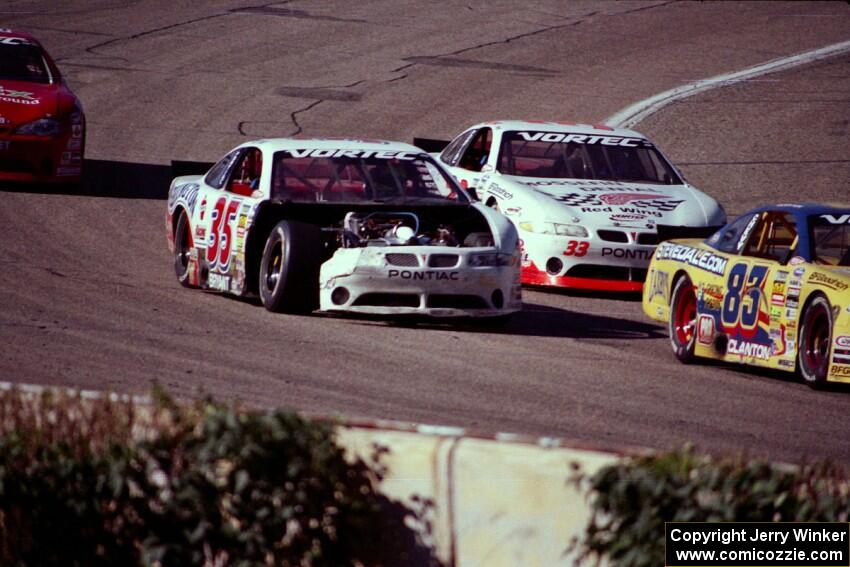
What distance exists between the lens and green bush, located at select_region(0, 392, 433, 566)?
Answer: 199 inches

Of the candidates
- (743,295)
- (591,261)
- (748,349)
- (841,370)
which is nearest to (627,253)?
(591,261)

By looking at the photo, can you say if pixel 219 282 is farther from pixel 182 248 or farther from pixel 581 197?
pixel 581 197

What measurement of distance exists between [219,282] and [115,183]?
6692mm

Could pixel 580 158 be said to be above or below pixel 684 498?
below

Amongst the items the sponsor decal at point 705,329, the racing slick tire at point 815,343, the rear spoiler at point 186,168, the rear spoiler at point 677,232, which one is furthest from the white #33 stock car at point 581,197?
the racing slick tire at point 815,343

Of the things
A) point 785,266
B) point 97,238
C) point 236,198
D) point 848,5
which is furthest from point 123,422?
point 848,5

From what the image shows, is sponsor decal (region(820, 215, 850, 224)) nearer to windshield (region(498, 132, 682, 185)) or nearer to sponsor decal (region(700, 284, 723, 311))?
sponsor decal (region(700, 284, 723, 311))

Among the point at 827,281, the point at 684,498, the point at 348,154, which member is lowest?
the point at 827,281

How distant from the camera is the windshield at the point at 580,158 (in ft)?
49.0

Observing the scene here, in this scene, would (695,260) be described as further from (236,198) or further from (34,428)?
(34,428)

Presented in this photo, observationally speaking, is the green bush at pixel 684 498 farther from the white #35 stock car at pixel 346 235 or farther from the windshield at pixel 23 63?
the windshield at pixel 23 63

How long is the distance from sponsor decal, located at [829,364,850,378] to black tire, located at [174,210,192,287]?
5.44 m

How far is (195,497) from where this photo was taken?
16.7ft

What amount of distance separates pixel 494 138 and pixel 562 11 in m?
20.3
